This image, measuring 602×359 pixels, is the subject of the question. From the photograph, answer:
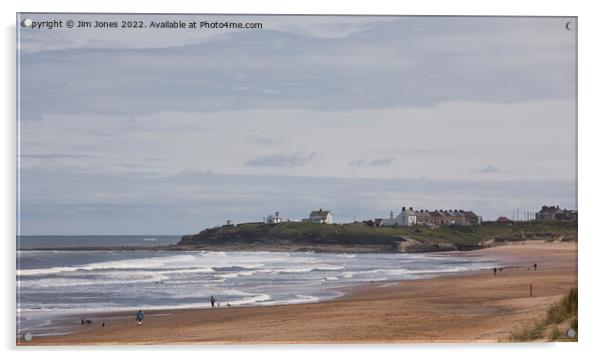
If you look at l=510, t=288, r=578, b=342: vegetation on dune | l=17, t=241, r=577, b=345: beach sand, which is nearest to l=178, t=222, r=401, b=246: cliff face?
l=17, t=241, r=577, b=345: beach sand

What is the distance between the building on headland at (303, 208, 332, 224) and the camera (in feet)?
32.9

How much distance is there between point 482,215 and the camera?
1009 cm

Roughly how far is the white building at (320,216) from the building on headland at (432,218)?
0.56m

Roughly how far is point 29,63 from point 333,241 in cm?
334

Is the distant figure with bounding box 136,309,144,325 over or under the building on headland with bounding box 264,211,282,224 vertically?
under

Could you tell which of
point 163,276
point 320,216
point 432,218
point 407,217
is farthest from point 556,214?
point 163,276

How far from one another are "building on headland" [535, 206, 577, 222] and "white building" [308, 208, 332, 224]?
6.60 feet

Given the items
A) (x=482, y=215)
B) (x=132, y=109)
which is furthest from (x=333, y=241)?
(x=132, y=109)

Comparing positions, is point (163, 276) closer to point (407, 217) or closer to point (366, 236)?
point (366, 236)

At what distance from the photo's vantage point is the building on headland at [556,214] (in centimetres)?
965

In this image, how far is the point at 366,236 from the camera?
10.2 metres

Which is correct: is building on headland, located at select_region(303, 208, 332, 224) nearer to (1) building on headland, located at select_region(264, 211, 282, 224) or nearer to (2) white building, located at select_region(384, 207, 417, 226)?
(1) building on headland, located at select_region(264, 211, 282, 224)
